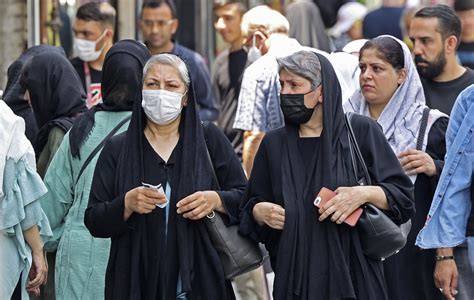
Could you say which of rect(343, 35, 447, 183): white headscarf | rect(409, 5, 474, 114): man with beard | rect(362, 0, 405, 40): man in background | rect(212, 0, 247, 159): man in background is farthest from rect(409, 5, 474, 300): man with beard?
rect(362, 0, 405, 40): man in background

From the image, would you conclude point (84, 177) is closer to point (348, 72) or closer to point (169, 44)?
point (348, 72)

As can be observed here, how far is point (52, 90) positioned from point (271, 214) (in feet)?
7.01

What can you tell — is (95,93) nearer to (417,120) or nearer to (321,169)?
(417,120)

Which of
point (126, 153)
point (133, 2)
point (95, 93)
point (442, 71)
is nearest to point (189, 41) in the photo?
point (133, 2)

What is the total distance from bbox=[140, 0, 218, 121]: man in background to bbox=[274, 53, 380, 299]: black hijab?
4.45 m

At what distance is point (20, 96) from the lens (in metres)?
8.65

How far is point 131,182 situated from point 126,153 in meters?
0.14

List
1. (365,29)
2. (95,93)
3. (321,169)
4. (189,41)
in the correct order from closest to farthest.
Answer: (321,169) → (95,93) → (365,29) → (189,41)

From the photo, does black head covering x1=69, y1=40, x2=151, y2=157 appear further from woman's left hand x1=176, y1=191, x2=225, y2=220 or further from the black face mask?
the black face mask

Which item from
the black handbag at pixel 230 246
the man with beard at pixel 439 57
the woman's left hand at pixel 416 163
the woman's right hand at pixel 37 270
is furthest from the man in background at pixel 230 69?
the black handbag at pixel 230 246

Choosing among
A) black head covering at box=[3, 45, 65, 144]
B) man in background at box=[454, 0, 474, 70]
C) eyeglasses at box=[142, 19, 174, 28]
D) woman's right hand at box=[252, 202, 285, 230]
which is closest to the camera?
woman's right hand at box=[252, 202, 285, 230]

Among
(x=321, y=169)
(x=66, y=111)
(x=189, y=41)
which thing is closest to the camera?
(x=321, y=169)

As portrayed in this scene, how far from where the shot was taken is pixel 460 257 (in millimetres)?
7445

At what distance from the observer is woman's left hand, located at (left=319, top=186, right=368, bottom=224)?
20.9 ft
